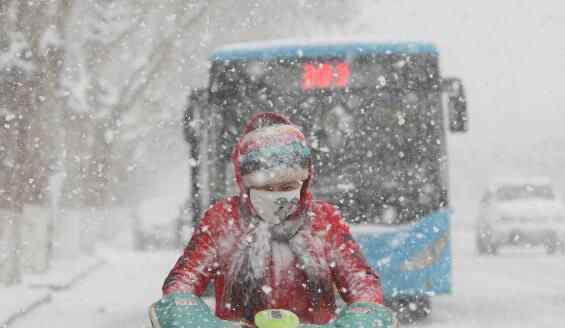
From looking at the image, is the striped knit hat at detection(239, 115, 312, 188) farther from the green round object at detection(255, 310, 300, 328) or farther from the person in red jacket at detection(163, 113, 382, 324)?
the green round object at detection(255, 310, 300, 328)

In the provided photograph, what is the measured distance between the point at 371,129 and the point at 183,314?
29.9 feet

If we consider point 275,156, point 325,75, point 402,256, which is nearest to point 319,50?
point 325,75

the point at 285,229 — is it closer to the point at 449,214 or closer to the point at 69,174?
the point at 449,214

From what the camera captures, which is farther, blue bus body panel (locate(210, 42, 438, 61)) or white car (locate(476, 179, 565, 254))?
white car (locate(476, 179, 565, 254))

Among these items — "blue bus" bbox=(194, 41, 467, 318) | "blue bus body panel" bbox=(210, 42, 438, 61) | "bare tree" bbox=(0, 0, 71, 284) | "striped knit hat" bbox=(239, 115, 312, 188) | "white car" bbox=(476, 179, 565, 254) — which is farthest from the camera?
"white car" bbox=(476, 179, 565, 254)

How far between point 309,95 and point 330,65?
0.44 m

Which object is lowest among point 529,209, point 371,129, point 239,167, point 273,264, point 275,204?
point 529,209

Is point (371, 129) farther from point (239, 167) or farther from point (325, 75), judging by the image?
point (239, 167)

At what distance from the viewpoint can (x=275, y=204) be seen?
144 inches

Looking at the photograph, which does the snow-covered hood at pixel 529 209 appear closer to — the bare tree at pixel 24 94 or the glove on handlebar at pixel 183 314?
the bare tree at pixel 24 94

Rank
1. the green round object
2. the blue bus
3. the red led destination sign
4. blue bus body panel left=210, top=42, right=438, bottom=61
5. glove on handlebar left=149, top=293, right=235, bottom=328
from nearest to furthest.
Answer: the green round object < glove on handlebar left=149, top=293, right=235, bottom=328 < the blue bus < the red led destination sign < blue bus body panel left=210, top=42, right=438, bottom=61

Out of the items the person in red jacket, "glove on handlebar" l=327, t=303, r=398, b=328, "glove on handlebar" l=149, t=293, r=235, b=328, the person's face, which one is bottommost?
"glove on handlebar" l=327, t=303, r=398, b=328

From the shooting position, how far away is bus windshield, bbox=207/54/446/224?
12109 millimetres

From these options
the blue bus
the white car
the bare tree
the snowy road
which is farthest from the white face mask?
the white car
